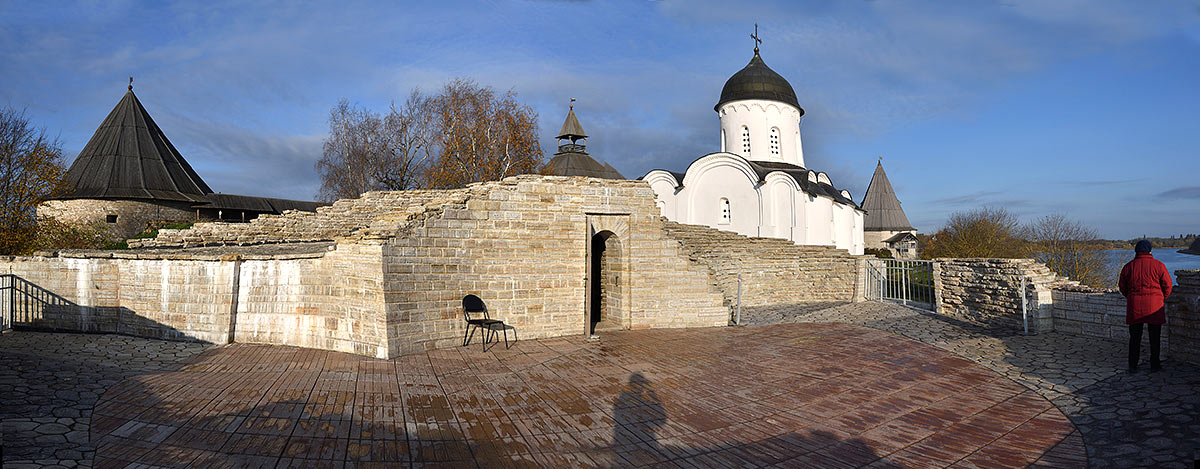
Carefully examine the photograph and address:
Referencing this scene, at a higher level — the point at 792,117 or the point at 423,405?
the point at 792,117

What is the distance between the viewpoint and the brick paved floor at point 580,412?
14.9ft

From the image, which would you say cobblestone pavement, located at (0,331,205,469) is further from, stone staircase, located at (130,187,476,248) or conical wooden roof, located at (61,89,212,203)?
conical wooden roof, located at (61,89,212,203)

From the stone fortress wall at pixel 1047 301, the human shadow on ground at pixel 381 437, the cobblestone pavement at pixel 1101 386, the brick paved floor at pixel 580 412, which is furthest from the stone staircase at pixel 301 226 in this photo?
the stone fortress wall at pixel 1047 301

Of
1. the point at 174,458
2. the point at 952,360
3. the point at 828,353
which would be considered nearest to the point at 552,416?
the point at 174,458

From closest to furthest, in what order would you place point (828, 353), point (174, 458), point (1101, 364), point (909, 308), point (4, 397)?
point (174, 458)
point (4, 397)
point (1101, 364)
point (828, 353)
point (909, 308)

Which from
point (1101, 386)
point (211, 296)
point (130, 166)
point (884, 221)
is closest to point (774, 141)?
point (884, 221)

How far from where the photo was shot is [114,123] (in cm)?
2730

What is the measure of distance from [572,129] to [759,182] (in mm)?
10248

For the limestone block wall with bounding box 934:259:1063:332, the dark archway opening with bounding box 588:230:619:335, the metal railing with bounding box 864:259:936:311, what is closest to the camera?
the limestone block wall with bounding box 934:259:1063:332

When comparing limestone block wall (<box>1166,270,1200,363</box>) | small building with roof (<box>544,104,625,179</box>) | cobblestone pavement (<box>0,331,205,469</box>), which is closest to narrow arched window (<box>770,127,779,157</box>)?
small building with roof (<box>544,104,625,179</box>)

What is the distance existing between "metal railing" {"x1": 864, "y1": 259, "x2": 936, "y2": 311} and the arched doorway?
7032mm

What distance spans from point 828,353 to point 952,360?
168cm

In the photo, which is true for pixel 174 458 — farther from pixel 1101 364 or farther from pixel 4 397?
pixel 1101 364

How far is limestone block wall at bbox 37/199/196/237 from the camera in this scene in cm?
2338
